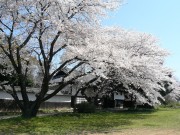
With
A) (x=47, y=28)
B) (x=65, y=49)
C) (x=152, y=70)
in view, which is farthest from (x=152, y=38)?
(x=47, y=28)

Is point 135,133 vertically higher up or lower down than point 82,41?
lower down

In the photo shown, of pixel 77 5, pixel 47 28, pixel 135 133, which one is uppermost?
pixel 77 5

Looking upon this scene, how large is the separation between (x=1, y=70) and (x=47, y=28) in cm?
889

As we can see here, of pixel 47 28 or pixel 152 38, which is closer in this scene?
pixel 47 28

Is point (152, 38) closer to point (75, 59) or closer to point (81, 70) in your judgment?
point (81, 70)

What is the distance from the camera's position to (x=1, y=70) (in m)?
31.1

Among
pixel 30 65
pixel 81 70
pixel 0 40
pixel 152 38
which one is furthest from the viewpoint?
pixel 152 38

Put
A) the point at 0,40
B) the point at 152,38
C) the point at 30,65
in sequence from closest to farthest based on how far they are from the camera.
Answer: the point at 0,40 < the point at 30,65 < the point at 152,38

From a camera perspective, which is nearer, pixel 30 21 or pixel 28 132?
pixel 28 132

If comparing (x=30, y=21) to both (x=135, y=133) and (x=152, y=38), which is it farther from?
(x=152, y=38)

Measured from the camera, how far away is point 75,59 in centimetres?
2619

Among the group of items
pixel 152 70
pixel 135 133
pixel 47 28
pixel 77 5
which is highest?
pixel 77 5

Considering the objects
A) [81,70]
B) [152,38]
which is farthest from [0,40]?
[152,38]

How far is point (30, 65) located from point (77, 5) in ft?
28.1
